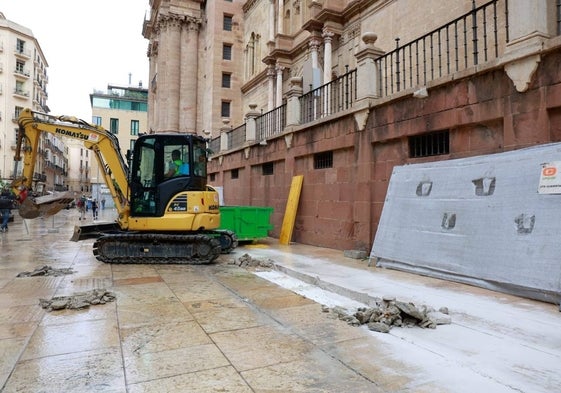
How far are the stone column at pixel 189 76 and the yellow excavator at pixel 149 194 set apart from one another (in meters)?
26.2

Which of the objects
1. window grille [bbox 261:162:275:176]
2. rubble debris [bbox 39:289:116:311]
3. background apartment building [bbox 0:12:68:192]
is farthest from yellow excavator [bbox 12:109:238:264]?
background apartment building [bbox 0:12:68:192]

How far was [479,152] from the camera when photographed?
24.1 ft

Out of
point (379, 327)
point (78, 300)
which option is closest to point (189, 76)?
point (78, 300)

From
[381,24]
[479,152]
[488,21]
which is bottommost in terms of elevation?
[479,152]

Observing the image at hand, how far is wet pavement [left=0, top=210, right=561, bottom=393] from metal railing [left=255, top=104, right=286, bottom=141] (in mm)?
9860

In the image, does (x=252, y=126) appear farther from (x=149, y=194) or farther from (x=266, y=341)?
(x=266, y=341)

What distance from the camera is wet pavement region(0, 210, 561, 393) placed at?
3.20 m

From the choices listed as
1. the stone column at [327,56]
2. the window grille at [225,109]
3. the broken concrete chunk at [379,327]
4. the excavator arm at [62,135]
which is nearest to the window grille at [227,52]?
the window grille at [225,109]

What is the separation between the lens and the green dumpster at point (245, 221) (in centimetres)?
1217

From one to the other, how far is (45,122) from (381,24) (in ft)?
42.0

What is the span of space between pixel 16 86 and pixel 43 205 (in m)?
53.5

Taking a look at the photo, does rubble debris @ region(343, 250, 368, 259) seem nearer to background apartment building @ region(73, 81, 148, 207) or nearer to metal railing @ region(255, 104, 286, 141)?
metal railing @ region(255, 104, 286, 141)

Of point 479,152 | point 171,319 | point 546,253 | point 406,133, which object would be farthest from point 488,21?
point 171,319

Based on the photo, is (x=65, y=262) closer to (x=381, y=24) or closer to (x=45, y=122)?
(x=45, y=122)
